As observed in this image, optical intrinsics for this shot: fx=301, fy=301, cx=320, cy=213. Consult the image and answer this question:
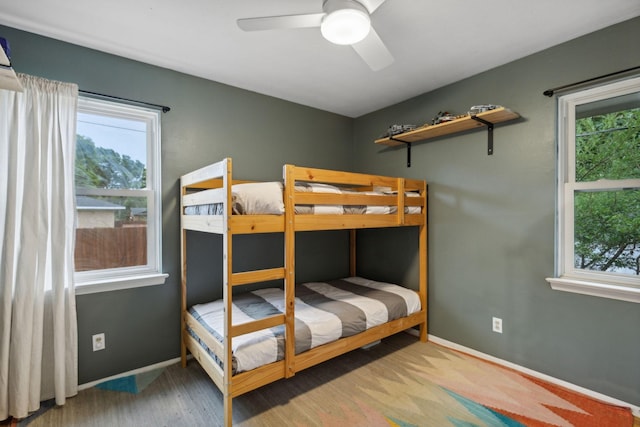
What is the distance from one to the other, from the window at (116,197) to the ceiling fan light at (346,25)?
159cm

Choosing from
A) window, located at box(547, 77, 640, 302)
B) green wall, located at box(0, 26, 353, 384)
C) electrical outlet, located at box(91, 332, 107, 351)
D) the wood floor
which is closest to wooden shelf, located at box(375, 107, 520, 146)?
window, located at box(547, 77, 640, 302)

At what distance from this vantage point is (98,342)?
83.2 inches

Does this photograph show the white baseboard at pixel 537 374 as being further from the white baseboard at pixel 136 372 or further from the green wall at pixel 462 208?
the white baseboard at pixel 136 372

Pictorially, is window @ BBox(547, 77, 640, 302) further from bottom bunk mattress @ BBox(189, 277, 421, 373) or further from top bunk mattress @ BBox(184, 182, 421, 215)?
top bunk mattress @ BBox(184, 182, 421, 215)

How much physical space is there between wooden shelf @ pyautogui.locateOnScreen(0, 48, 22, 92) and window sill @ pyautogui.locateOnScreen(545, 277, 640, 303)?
3285 millimetres

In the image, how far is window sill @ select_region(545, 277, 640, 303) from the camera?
1802 millimetres

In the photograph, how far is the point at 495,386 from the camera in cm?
209

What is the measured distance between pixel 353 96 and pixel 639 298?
260 centimetres

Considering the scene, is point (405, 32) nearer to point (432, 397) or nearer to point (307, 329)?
point (307, 329)

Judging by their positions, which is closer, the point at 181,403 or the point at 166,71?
the point at 181,403

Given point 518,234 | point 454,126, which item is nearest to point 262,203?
point 454,126

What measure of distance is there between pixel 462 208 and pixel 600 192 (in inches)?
34.9

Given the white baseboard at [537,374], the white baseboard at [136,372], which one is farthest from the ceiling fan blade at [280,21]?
the white baseboard at [537,374]

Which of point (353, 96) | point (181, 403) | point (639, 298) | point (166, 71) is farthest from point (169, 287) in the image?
point (639, 298)
